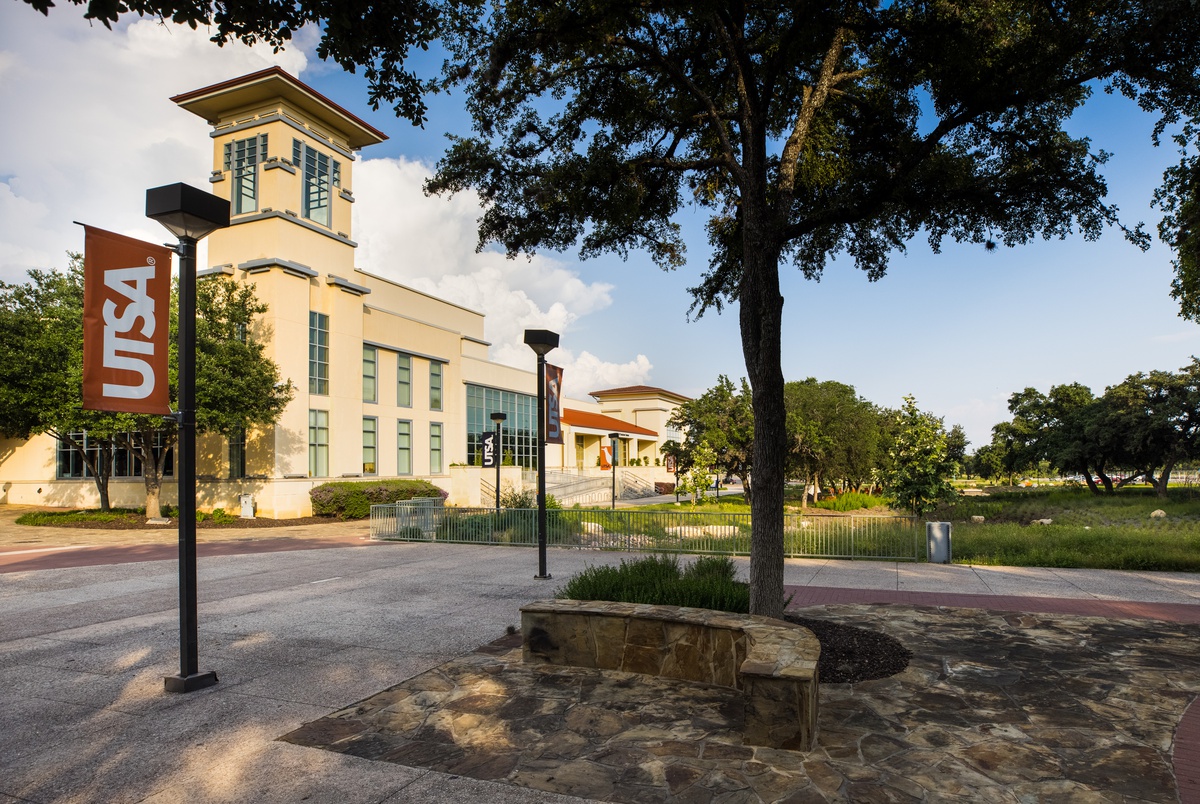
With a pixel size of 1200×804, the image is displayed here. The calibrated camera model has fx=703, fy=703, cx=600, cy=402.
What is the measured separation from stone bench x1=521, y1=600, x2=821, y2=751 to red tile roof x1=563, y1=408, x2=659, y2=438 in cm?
4086

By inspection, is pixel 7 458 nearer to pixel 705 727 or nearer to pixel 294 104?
pixel 294 104

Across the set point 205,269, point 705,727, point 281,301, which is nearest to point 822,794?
point 705,727

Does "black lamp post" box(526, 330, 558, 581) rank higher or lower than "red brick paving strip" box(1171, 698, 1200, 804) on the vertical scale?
higher

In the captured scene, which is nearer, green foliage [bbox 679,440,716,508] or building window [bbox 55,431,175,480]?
building window [bbox 55,431,175,480]

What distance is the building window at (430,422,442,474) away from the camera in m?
35.9

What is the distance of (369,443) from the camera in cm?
3156

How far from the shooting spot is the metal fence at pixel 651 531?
14734 mm

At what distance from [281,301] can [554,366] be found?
1797cm

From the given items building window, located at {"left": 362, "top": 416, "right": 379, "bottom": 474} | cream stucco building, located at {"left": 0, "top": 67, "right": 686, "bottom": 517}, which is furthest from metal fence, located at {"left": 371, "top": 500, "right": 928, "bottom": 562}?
building window, located at {"left": 362, "top": 416, "right": 379, "bottom": 474}

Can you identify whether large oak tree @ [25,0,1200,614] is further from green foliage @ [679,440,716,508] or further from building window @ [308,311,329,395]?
green foliage @ [679,440,716,508]

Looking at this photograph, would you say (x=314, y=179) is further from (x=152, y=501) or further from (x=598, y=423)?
(x=598, y=423)

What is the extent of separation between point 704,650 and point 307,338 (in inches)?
1012

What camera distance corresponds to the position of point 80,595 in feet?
35.0

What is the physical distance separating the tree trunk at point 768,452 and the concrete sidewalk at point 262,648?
124 inches
